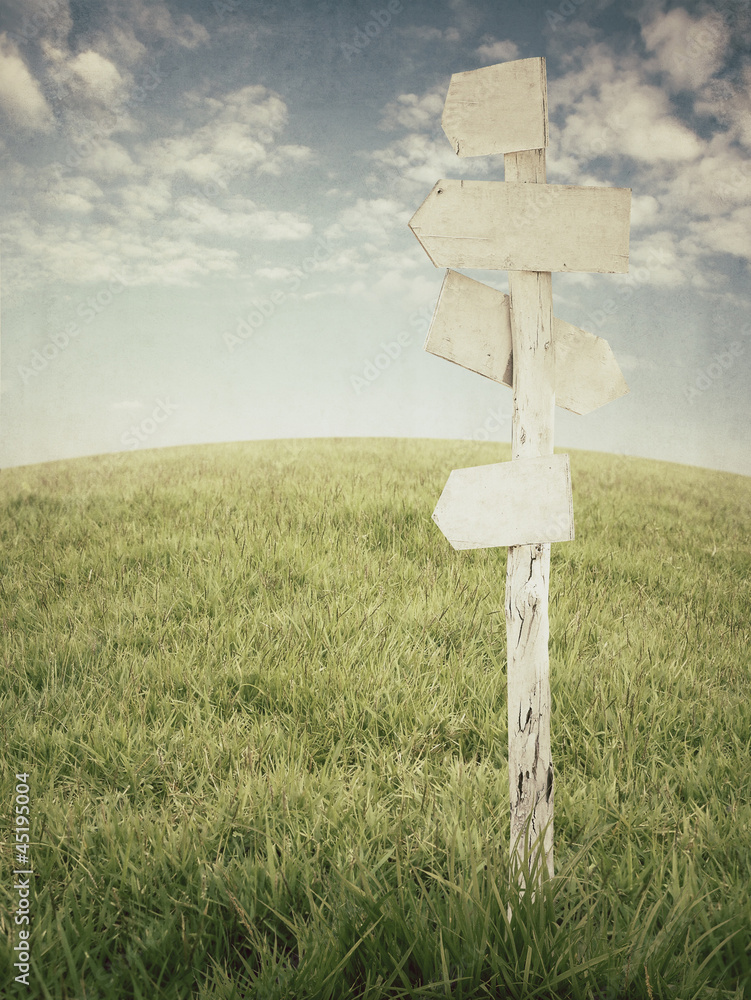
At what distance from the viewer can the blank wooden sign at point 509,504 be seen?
5.97 ft

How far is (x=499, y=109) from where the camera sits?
1.91 m

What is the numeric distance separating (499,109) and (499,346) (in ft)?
2.69

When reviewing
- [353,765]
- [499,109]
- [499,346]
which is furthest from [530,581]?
[499,109]

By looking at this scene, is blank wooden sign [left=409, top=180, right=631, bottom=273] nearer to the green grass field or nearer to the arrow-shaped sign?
the arrow-shaped sign

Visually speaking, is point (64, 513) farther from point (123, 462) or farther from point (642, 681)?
point (642, 681)

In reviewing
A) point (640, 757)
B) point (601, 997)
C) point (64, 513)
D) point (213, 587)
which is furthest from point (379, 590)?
point (64, 513)

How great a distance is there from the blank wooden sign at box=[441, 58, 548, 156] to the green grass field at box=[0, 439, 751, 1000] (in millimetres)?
2450

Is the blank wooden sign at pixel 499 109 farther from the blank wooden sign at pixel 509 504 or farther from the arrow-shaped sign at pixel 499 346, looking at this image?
the blank wooden sign at pixel 509 504

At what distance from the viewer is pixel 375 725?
2740mm

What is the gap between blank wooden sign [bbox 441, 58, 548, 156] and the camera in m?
1.89

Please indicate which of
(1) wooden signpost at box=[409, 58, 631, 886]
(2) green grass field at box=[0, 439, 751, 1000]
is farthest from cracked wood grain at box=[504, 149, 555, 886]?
(2) green grass field at box=[0, 439, 751, 1000]

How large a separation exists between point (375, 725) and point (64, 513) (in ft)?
16.0

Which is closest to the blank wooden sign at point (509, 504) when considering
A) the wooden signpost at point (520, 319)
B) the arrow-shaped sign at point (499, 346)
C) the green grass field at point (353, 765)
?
the wooden signpost at point (520, 319)

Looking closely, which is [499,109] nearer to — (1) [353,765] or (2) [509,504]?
(2) [509,504]
